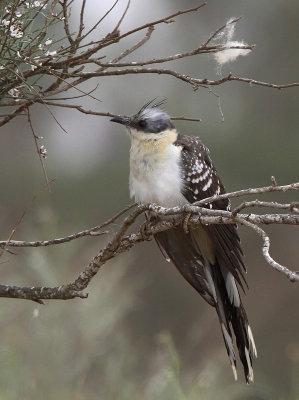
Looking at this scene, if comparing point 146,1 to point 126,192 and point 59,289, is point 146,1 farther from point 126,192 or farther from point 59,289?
point 59,289

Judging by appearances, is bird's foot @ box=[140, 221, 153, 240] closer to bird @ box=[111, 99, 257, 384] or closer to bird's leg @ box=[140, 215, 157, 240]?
bird's leg @ box=[140, 215, 157, 240]

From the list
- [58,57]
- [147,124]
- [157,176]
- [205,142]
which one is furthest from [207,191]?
[205,142]

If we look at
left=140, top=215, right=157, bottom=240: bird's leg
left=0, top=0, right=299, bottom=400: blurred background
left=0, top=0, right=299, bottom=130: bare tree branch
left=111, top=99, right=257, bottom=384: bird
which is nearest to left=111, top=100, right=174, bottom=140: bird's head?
left=111, top=99, right=257, bottom=384: bird

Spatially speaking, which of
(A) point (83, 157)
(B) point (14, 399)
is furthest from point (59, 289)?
(A) point (83, 157)

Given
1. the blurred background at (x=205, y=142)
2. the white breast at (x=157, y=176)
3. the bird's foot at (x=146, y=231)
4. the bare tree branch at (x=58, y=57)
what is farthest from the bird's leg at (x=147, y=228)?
the blurred background at (x=205, y=142)

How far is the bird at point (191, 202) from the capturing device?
3553mm

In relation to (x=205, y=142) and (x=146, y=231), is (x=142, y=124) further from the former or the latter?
(x=205, y=142)

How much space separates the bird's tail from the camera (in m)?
3.62

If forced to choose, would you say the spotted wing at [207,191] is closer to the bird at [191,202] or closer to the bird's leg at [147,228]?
the bird at [191,202]

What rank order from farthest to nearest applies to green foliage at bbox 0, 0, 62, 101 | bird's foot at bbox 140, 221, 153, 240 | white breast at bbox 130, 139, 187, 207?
white breast at bbox 130, 139, 187, 207, bird's foot at bbox 140, 221, 153, 240, green foliage at bbox 0, 0, 62, 101

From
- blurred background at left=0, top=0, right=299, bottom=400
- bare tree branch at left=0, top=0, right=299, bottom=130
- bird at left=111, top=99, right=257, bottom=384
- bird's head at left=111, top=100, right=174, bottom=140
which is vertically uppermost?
bare tree branch at left=0, top=0, right=299, bottom=130

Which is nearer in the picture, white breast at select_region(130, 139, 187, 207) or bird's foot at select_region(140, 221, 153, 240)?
bird's foot at select_region(140, 221, 153, 240)

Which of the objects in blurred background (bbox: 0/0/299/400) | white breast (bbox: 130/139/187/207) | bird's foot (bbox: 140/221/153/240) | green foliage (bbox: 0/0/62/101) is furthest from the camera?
blurred background (bbox: 0/0/299/400)

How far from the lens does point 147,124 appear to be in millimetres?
3750
